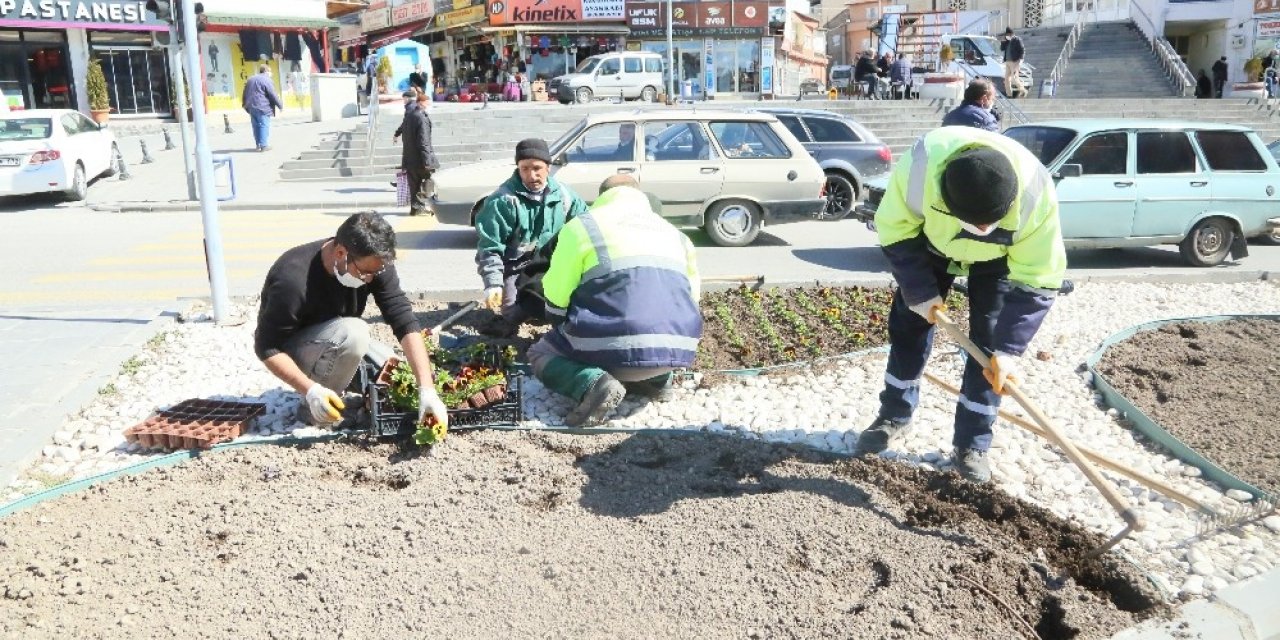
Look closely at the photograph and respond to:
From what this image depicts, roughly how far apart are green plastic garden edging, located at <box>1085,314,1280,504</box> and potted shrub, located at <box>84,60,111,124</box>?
1070 inches

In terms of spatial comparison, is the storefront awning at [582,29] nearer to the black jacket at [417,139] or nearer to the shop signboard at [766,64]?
the shop signboard at [766,64]

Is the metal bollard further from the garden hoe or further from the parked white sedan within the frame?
the garden hoe

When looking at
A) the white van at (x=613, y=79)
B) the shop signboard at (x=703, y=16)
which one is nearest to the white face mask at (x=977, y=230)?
the white van at (x=613, y=79)

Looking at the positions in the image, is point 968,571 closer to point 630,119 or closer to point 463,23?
point 630,119

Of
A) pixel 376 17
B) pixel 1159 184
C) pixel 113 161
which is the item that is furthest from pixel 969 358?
pixel 376 17

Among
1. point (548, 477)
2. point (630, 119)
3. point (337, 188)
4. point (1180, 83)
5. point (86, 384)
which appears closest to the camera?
point (548, 477)

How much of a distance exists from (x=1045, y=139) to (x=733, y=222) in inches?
146

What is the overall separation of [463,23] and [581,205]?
134 feet

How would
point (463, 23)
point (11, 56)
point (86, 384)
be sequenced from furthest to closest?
1. point (463, 23)
2. point (11, 56)
3. point (86, 384)

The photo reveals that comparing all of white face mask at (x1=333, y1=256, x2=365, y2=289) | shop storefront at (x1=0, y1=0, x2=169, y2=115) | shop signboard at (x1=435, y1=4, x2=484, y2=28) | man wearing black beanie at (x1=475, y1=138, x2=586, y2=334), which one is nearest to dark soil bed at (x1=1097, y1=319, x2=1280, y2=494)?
man wearing black beanie at (x1=475, y1=138, x2=586, y2=334)

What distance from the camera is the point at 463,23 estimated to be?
45.6m

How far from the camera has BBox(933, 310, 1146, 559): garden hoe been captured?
4164 mm

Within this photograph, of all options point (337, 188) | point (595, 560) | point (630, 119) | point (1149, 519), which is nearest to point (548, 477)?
point (595, 560)

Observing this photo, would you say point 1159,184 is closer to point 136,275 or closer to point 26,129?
point 136,275
